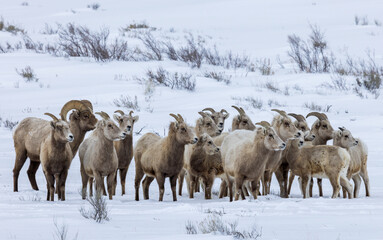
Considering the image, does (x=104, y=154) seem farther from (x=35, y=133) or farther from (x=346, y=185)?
(x=346, y=185)

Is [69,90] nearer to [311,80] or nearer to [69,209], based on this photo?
[311,80]

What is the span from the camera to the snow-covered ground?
7.08m

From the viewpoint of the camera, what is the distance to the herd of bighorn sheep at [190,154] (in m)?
10.6

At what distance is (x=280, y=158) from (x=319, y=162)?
26.9 inches

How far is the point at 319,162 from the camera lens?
37.9 ft

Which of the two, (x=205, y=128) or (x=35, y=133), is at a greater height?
(x=35, y=133)

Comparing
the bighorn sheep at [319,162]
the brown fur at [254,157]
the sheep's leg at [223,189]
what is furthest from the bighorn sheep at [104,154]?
the bighorn sheep at [319,162]

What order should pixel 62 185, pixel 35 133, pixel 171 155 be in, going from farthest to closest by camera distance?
pixel 35 133 < pixel 171 155 < pixel 62 185

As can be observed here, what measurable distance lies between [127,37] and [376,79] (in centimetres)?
1203

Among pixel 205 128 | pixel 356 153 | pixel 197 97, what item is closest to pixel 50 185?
pixel 205 128

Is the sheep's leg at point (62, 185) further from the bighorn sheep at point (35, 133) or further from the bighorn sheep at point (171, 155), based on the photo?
the bighorn sheep at point (171, 155)

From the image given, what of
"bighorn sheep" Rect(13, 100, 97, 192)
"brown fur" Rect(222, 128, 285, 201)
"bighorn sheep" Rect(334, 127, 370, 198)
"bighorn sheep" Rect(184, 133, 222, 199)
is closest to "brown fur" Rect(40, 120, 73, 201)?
"bighorn sheep" Rect(13, 100, 97, 192)

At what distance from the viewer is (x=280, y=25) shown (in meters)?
37.8

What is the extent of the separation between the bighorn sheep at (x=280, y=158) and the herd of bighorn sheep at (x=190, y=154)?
17 mm
